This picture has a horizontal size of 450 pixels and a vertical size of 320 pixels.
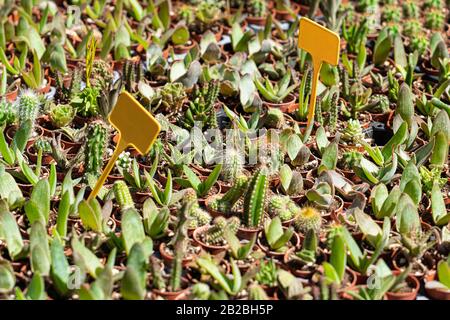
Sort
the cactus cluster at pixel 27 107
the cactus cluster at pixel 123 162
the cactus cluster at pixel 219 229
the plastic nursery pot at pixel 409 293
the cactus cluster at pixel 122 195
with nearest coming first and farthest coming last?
the plastic nursery pot at pixel 409 293 < the cactus cluster at pixel 219 229 < the cactus cluster at pixel 122 195 < the cactus cluster at pixel 123 162 < the cactus cluster at pixel 27 107

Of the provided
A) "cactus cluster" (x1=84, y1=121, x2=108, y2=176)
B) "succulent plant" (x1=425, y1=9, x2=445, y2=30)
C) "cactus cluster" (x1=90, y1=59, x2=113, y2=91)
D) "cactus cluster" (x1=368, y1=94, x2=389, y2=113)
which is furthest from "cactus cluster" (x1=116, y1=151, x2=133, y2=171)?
"succulent plant" (x1=425, y1=9, x2=445, y2=30)

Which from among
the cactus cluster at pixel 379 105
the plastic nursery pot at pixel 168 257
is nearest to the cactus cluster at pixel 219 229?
the plastic nursery pot at pixel 168 257

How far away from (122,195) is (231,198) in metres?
0.47

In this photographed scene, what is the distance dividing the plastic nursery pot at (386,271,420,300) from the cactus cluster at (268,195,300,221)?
597 millimetres

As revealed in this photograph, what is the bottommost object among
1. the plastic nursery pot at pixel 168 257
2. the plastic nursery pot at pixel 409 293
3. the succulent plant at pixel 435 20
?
the plastic nursery pot at pixel 168 257

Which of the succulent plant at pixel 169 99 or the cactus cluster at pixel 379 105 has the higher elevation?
the cactus cluster at pixel 379 105

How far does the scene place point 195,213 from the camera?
3963 mm

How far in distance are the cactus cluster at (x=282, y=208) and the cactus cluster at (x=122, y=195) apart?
0.60 metres

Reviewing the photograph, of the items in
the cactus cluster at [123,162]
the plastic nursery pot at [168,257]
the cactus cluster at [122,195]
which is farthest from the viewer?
the cactus cluster at [123,162]

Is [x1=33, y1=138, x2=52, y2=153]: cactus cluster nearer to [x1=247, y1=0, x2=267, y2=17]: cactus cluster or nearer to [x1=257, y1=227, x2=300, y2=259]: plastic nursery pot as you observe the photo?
[x1=257, y1=227, x2=300, y2=259]: plastic nursery pot

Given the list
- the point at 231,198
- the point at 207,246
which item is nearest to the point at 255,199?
the point at 231,198

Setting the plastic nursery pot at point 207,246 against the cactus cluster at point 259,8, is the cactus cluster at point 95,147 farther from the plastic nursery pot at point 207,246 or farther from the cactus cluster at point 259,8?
the cactus cluster at point 259,8

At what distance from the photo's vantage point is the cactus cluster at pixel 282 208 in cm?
400
